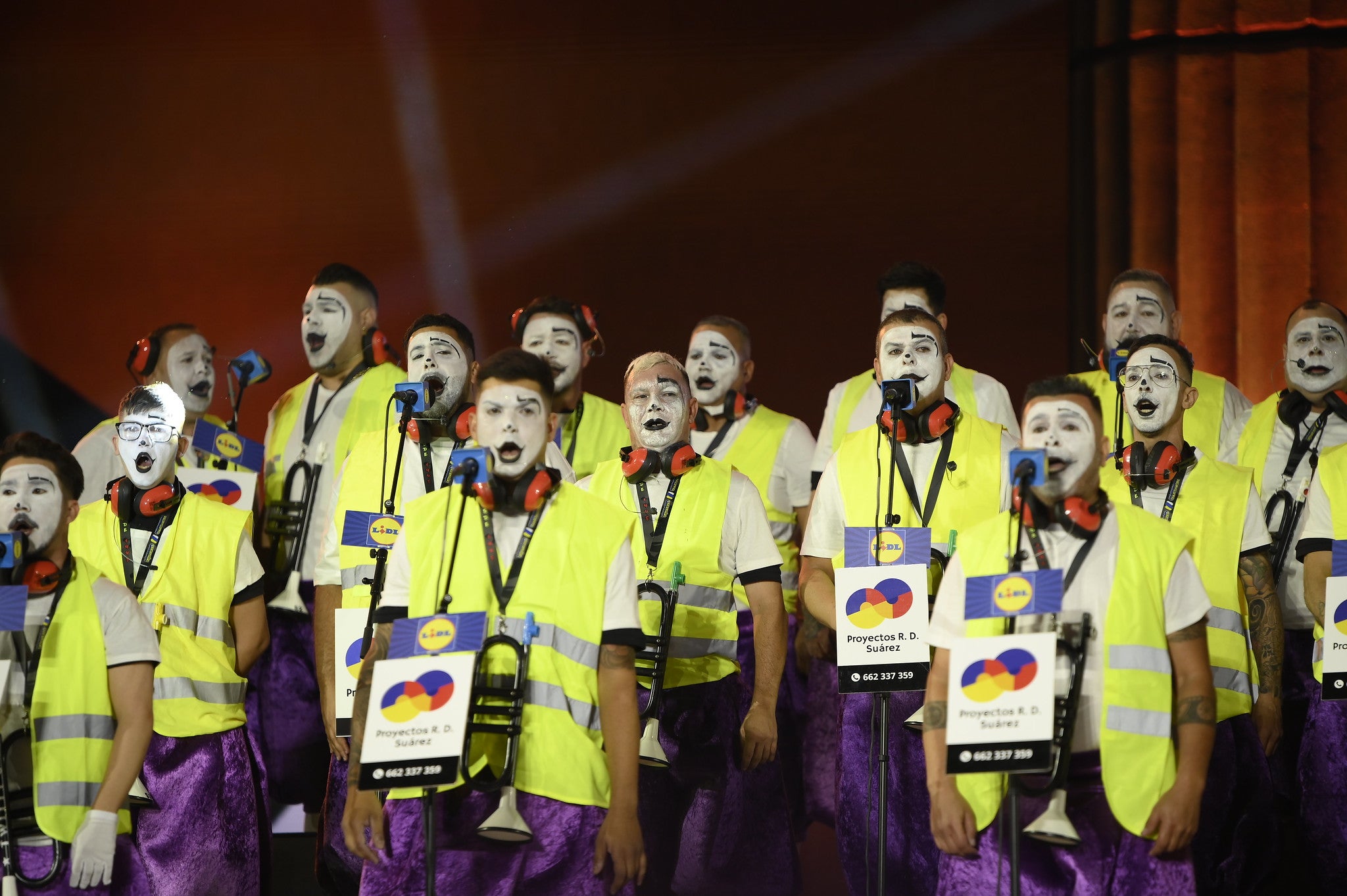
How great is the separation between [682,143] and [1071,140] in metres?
1.98

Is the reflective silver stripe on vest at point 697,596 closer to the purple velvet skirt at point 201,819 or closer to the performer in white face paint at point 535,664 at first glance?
the performer in white face paint at point 535,664

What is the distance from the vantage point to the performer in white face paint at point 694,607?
5109 millimetres

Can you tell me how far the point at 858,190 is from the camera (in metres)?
8.05

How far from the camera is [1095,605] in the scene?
3.99 meters

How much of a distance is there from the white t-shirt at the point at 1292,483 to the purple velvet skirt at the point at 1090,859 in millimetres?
1898

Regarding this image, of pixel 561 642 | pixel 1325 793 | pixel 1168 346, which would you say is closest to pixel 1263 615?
pixel 1325 793

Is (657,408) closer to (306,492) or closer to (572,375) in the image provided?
(572,375)

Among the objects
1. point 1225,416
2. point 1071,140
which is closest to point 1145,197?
point 1071,140

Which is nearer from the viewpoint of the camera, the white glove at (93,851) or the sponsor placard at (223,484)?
the white glove at (93,851)

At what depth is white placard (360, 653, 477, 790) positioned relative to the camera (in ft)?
12.2

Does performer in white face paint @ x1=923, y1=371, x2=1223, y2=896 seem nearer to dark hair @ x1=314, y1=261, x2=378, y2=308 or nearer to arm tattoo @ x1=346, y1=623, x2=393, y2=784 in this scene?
arm tattoo @ x1=346, y1=623, x2=393, y2=784

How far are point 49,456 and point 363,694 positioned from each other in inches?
47.5

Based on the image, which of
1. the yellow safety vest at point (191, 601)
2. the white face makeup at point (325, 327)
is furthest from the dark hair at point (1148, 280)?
the yellow safety vest at point (191, 601)

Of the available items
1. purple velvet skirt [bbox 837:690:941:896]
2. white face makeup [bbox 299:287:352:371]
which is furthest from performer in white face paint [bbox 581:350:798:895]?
white face makeup [bbox 299:287:352:371]
